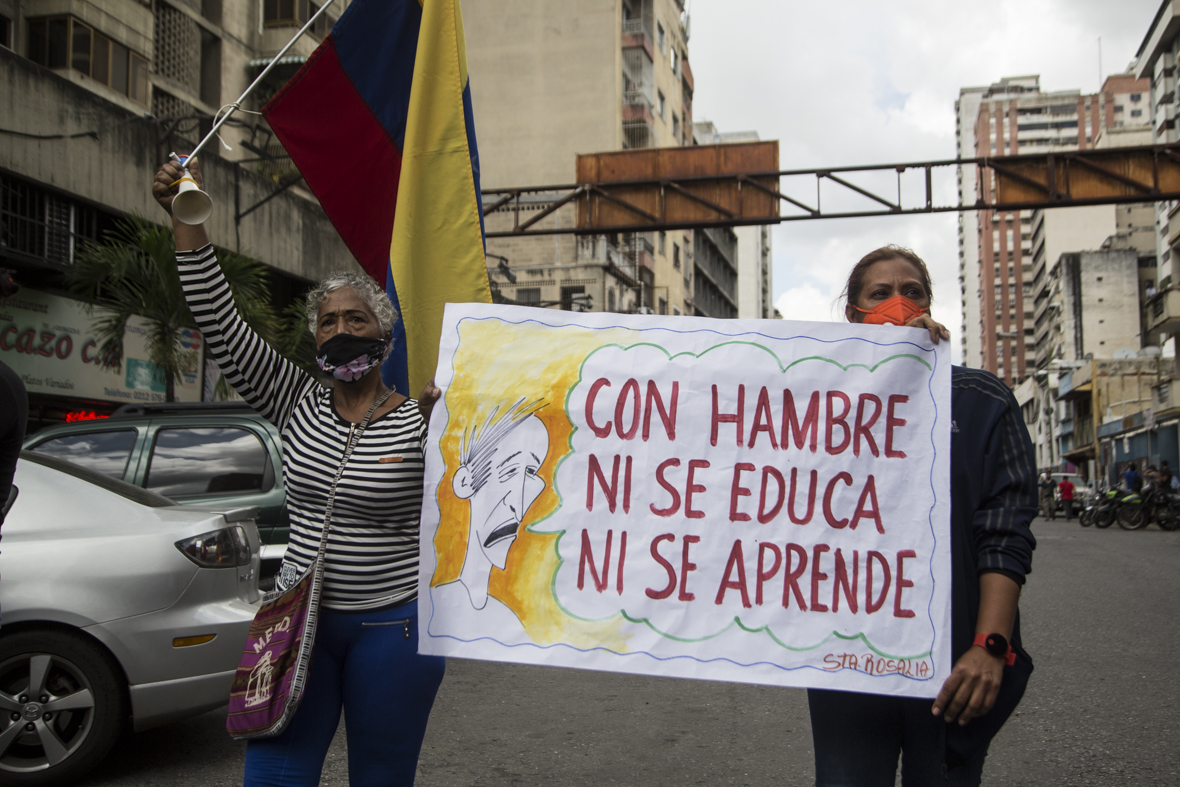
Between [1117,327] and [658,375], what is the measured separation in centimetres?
7413

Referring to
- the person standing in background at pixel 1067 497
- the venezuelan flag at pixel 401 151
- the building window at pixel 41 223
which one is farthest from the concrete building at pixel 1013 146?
the venezuelan flag at pixel 401 151

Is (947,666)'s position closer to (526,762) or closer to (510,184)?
(526,762)

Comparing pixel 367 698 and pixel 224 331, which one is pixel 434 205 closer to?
pixel 224 331

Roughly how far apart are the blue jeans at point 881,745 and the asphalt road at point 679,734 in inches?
90.4

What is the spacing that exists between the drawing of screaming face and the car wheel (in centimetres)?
276

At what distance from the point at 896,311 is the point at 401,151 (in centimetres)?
216

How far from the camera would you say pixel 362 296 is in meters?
2.84

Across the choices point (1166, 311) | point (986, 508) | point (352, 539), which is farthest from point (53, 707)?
point (1166, 311)

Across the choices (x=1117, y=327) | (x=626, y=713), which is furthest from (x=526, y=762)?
(x=1117, y=327)

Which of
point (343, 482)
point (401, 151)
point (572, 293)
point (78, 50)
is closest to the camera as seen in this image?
point (343, 482)

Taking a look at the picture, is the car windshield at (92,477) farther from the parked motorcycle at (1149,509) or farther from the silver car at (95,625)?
the parked motorcycle at (1149,509)

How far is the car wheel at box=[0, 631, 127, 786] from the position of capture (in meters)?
4.40

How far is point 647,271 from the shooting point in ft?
167

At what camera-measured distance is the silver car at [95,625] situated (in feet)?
14.5
